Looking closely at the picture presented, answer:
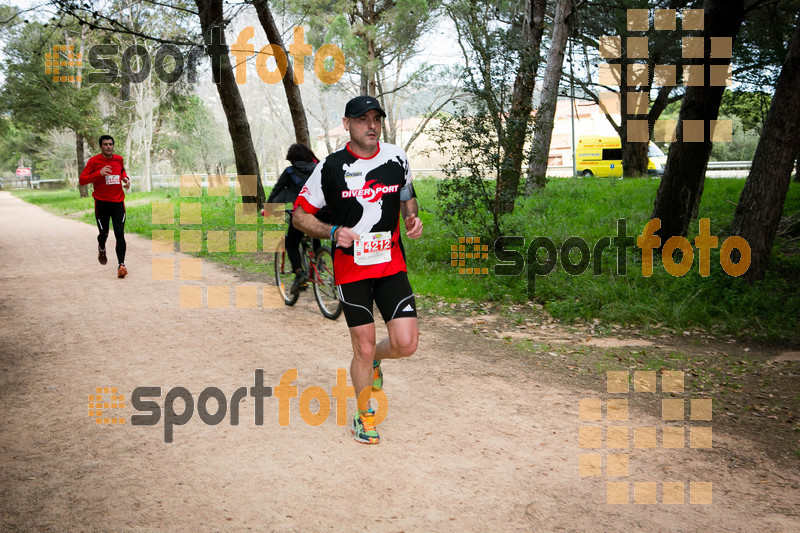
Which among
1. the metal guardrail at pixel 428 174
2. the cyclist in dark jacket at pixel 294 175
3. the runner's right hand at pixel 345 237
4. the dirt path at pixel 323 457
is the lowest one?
the dirt path at pixel 323 457

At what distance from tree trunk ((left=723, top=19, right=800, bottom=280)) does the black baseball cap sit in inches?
264

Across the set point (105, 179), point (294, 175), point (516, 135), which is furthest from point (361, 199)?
point (105, 179)

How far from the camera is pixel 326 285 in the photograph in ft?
25.1

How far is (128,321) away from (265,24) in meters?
10.4

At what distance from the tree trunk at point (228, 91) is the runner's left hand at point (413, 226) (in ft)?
33.8

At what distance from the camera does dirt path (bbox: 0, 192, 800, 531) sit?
326 centimetres

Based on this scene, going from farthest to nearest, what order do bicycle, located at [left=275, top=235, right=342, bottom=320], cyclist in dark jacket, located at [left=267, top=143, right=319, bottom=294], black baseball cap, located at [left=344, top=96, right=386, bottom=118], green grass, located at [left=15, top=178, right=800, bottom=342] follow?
cyclist in dark jacket, located at [left=267, top=143, right=319, bottom=294] → bicycle, located at [left=275, top=235, right=342, bottom=320] → green grass, located at [left=15, top=178, right=800, bottom=342] → black baseball cap, located at [left=344, top=96, right=386, bottom=118]

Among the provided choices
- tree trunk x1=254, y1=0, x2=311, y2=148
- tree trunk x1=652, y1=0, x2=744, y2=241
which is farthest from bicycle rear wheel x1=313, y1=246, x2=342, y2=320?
tree trunk x1=254, y1=0, x2=311, y2=148

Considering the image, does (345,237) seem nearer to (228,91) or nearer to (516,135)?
(516,135)

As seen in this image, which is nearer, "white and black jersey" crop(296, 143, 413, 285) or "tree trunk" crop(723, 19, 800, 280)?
"white and black jersey" crop(296, 143, 413, 285)

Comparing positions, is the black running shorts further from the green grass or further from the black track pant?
the black track pant

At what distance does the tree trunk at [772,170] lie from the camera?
803cm

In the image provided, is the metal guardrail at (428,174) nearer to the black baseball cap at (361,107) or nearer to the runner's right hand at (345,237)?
the black baseball cap at (361,107)

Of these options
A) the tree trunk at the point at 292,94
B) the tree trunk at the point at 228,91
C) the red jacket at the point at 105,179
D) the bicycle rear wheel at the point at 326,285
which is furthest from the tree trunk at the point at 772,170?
the tree trunk at the point at 292,94
